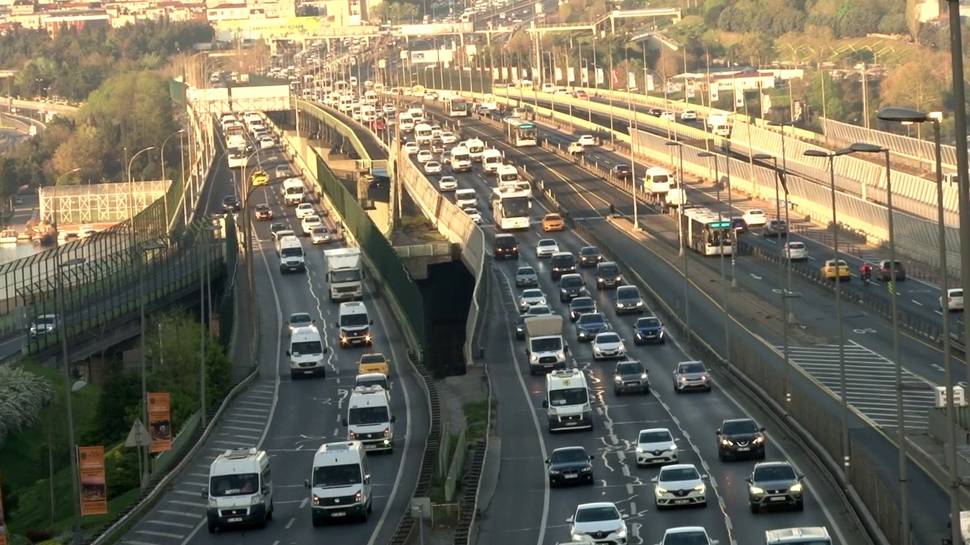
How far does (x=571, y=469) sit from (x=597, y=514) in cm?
844

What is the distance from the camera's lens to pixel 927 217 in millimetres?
104750

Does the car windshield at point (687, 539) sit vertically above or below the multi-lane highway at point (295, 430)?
above

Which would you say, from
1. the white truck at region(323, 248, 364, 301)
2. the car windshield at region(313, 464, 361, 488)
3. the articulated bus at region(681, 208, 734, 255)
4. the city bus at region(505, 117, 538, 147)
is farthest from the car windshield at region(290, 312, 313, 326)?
the city bus at region(505, 117, 538, 147)

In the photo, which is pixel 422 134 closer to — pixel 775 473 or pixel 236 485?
pixel 236 485

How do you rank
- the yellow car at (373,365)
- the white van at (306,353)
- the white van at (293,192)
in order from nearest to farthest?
the yellow car at (373,365), the white van at (306,353), the white van at (293,192)

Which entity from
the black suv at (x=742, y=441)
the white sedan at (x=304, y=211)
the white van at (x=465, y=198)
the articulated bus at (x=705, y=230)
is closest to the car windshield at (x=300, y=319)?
the articulated bus at (x=705, y=230)

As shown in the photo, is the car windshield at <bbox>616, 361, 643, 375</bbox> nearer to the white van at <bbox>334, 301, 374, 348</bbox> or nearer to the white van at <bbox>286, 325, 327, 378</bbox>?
the white van at <bbox>286, 325, 327, 378</bbox>

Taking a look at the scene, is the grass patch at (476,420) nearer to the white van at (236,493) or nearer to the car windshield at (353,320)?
the white van at (236,493)

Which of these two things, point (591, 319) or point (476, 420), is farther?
point (591, 319)

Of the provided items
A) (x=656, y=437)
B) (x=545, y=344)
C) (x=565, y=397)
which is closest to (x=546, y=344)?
(x=545, y=344)

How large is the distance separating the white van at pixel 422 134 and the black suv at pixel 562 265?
8334cm

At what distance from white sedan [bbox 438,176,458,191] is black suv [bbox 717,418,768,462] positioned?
293 feet

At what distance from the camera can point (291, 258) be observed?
105 m

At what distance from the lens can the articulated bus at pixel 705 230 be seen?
96062mm
